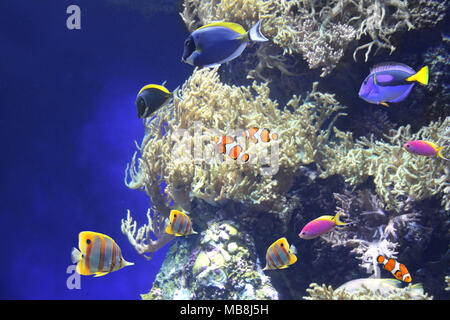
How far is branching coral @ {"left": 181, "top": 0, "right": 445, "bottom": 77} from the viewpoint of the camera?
3041mm

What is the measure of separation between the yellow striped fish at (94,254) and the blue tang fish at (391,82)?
2573 mm

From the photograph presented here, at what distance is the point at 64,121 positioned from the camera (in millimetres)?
6445

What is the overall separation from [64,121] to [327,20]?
608 centimetres

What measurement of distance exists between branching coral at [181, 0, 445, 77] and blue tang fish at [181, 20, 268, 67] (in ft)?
5.99

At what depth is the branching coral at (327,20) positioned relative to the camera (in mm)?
→ 3041

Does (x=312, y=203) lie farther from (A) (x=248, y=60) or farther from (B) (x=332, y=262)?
(A) (x=248, y=60)
